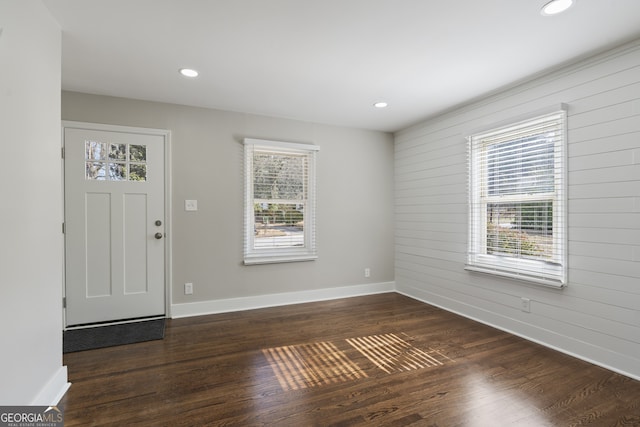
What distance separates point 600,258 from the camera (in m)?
2.45

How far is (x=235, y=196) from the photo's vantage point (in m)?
3.84

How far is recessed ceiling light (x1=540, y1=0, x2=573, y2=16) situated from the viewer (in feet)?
6.09

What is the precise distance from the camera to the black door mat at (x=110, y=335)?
9.13 feet

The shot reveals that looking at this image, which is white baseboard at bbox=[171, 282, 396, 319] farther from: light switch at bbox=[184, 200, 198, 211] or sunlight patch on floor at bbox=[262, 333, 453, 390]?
sunlight patch on floor at bbox=[262, 333, 453, 390]

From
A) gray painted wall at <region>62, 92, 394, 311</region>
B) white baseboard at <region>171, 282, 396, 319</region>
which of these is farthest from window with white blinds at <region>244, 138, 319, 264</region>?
white baseboard at <region>171, 282, 396, 319</region>

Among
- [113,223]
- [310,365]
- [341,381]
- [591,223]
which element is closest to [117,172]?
[113,223]

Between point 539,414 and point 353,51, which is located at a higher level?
point 353,51

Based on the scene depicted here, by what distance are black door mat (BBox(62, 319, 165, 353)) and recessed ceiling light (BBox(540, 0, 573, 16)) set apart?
Answer: 3971 millimetres

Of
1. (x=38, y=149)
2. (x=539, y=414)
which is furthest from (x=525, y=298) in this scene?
(x=38, y=149)

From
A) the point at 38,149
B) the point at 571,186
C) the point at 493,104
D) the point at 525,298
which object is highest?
the point at 493,104

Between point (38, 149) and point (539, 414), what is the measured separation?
3.34 m

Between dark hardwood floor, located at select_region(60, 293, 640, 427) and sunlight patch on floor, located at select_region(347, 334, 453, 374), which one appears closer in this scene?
dark hardwood floor, located at select_region(60, 293, 640, 427)

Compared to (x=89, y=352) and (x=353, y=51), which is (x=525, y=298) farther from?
(x=89, y=352)

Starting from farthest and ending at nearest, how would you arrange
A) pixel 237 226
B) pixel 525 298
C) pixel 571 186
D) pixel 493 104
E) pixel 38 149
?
pixel 237 226, pixel 493 104, pixel 525 298, pixel 571 186, pixel 38 149
